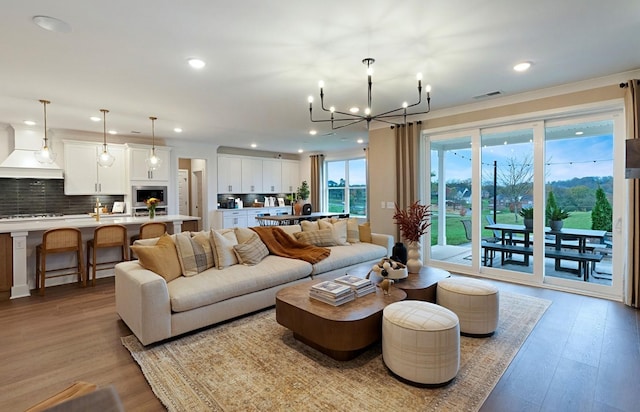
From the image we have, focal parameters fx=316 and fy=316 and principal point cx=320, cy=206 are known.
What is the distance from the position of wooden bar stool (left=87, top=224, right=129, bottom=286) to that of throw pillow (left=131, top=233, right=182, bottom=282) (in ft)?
6.33

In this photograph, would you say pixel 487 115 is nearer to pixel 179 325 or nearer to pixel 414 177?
pixel 414 177

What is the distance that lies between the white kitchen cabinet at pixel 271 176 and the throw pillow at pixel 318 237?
5.28 m

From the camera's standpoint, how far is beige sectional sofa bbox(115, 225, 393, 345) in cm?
278

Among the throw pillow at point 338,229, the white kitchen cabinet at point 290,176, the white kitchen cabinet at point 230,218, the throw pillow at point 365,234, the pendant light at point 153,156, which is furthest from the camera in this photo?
the white kitchen cabinet at point 290,176

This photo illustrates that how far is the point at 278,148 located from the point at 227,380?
26.1 ft

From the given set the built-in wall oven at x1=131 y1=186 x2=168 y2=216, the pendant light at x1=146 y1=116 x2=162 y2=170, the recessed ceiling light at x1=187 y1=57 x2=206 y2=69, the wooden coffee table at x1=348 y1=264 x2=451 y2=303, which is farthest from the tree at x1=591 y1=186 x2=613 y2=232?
the built-in wall oven at x1=131 y1=186 x2=168 y2=216

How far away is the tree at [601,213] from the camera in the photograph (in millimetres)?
4133

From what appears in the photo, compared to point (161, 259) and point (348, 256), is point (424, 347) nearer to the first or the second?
point (348, 256)

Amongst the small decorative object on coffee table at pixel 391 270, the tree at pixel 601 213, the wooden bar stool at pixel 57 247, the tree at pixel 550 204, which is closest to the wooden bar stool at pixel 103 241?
the wooden bar stool at pixel 57 247

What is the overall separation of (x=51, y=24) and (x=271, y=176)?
7.58 metres

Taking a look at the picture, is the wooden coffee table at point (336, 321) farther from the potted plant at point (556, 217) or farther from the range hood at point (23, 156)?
the range hood at point (23, 156)

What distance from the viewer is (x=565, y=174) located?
447cm

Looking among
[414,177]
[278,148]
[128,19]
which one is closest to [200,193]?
[278,148]

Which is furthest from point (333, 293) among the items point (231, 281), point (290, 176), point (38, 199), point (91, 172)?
point (290, 176)
